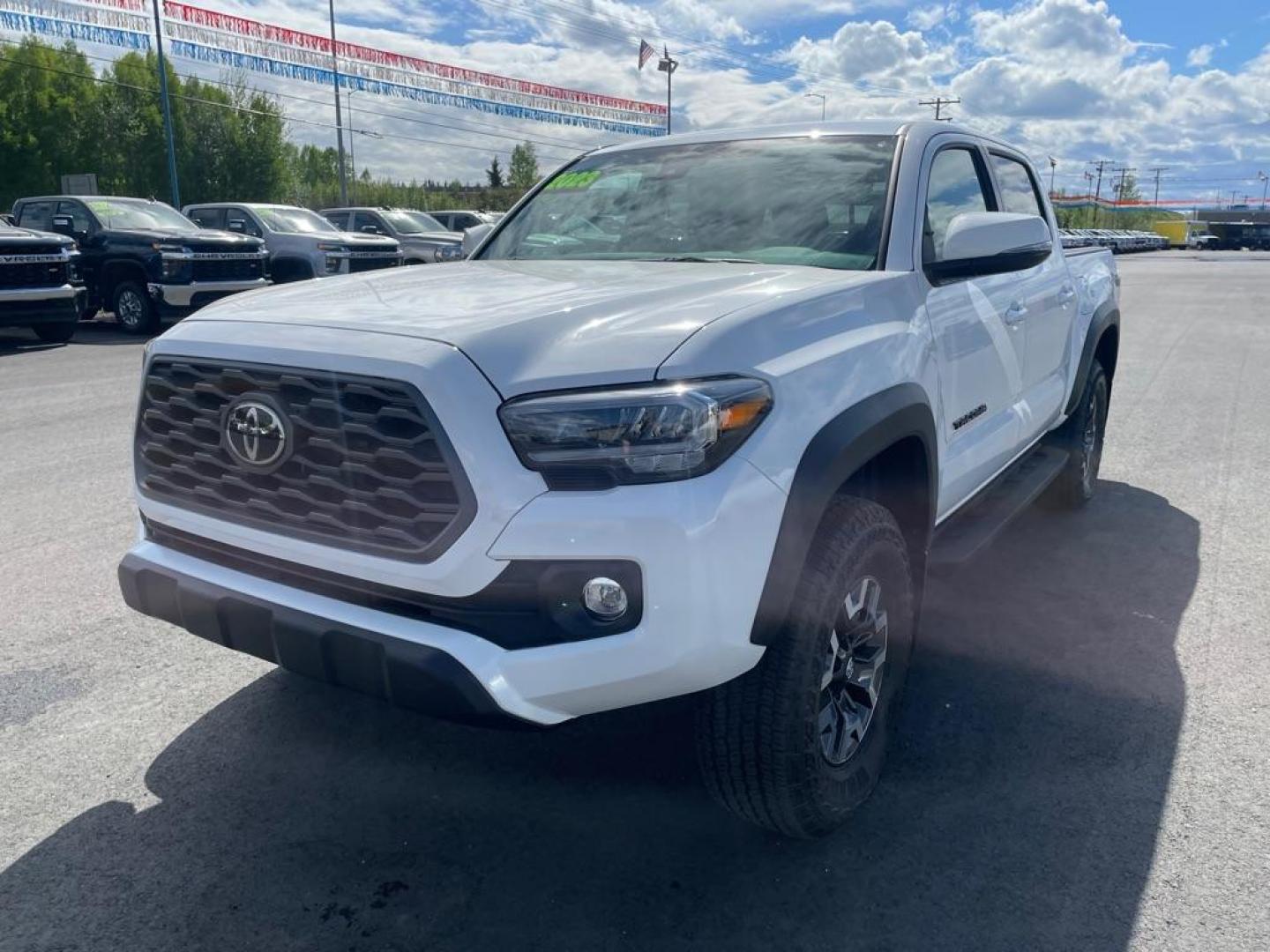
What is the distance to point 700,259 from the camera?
3.39 metres

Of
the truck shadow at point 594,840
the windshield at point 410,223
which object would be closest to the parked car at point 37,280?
the windshield at point 410,223

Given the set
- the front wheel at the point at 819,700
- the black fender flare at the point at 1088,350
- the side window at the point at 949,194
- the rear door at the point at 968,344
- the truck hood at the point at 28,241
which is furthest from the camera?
the truck hood at the point at 28,241

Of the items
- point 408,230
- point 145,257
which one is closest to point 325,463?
point 145,257

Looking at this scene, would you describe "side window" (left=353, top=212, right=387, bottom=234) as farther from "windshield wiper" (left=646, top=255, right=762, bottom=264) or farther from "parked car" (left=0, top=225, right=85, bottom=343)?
"windshield wiper" (left=646, top=255, right=762, bottom=264)

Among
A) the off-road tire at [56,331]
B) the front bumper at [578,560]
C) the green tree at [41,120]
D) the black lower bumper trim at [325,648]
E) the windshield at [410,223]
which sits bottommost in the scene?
the off-road tire at [56,331]

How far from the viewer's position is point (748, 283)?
9.15 feet

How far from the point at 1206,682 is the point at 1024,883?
1.50m

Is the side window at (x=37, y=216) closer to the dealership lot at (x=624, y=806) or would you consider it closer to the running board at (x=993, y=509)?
the dealership lot at (x=624, y=806)

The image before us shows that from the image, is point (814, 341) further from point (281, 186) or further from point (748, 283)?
point (281, 186)

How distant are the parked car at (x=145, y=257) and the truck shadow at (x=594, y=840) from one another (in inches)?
459

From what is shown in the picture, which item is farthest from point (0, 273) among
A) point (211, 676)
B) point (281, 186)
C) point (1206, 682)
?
point (281, 186)

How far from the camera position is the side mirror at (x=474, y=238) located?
4.36 m

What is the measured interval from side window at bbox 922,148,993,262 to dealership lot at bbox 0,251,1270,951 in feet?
4.84

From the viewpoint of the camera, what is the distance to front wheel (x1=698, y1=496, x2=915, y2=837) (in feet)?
7.69
